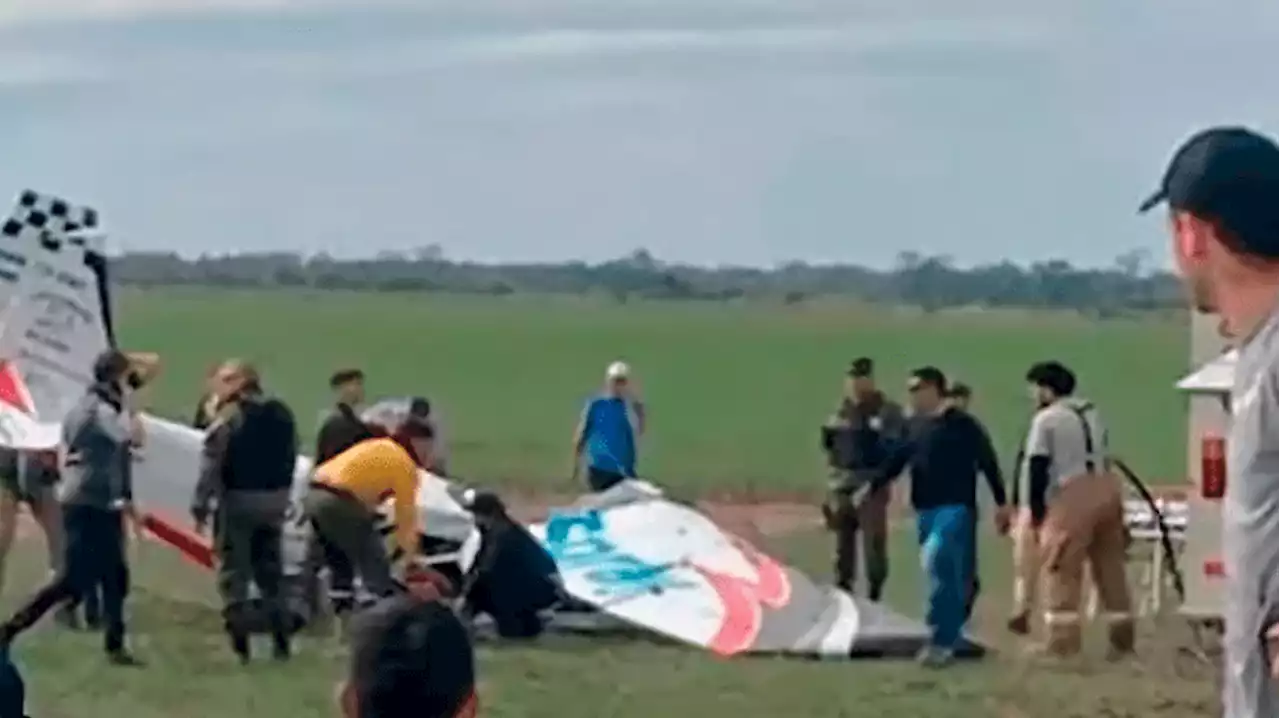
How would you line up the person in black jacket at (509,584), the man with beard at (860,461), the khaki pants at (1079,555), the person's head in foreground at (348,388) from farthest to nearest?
the man with beard at (860,461) → the person's head in foreground at (348,388) → the person in black jacket at (509,584) → the khaki pants at (1079,555)

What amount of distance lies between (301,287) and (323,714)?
141 meters

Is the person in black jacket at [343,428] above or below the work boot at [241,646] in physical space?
above

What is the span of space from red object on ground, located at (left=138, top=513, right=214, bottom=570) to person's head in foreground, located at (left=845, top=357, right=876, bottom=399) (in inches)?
161

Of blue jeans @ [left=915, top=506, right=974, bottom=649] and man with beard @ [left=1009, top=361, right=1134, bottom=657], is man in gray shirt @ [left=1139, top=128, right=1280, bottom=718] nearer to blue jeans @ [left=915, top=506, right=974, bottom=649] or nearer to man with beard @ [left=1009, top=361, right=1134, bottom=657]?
blue jeans @ [left=915, top=506, right=974, bottom=649]

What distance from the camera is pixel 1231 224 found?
519cm

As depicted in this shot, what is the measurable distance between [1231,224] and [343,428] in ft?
40.5

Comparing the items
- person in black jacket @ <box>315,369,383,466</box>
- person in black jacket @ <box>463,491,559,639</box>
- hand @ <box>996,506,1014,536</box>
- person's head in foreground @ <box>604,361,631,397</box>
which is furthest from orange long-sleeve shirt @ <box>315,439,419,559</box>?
person's head in foreground @ <box>604,361,631,397</box>

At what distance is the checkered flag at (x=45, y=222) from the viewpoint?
64.4 feet

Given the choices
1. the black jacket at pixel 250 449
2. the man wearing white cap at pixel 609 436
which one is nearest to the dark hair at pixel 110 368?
the black jacket at pixel 250 449

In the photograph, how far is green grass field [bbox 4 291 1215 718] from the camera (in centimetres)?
1478

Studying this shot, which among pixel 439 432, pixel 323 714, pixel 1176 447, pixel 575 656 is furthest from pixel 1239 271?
pixel 1176 447

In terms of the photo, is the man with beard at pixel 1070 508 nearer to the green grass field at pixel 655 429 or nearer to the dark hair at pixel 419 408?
the green grass field at pixel 655 429

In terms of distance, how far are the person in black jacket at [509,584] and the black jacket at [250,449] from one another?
1.62 meters

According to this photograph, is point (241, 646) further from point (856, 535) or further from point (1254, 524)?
point (1254, 524)
